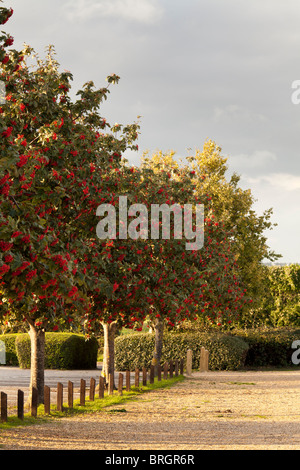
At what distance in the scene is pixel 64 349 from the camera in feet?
85.7

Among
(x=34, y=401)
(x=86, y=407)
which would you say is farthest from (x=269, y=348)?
(x=34, y=401)

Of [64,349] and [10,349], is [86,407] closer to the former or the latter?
[64,349]

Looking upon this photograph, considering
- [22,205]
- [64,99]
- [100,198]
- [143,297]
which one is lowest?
[143,297]

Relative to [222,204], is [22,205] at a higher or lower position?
lower

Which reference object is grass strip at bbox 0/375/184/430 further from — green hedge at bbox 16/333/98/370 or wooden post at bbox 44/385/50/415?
green hedge at bbox 16/333/98/370

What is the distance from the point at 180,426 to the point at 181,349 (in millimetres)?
15838

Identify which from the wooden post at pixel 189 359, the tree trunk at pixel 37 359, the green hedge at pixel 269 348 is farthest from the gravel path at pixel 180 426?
the green hedge at pixel 269 348

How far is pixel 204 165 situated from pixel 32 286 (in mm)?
25686

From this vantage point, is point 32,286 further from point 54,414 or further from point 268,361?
point 268,361

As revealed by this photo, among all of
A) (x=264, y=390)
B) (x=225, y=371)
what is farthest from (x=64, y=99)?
(x=225, y=371)

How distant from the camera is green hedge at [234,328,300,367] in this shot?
29688 millimetres

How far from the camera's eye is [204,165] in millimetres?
33312

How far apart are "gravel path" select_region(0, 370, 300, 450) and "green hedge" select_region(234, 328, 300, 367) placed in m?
12.1

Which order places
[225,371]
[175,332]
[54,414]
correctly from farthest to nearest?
1. [175,332]
2. [225,371]
3. [54,414]
